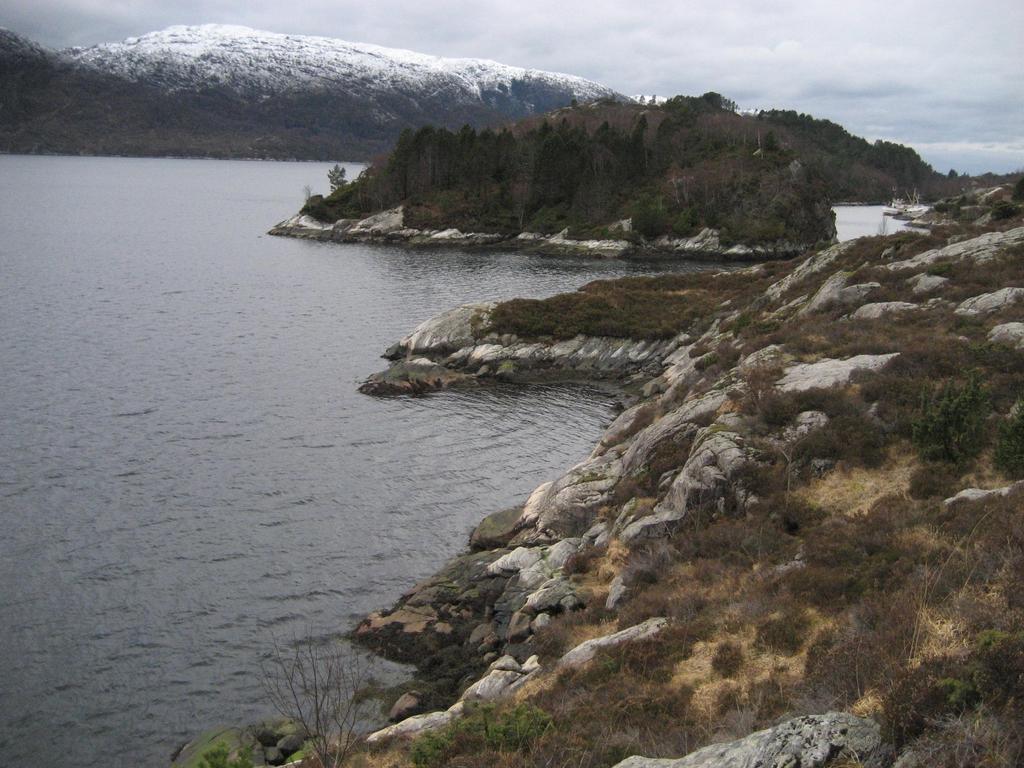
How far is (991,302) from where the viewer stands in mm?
27062

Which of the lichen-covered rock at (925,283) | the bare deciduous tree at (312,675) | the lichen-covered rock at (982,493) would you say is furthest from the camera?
the lichen-covered rock at (925,283)

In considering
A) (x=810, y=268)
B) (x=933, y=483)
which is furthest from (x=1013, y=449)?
(x=810, y=268)

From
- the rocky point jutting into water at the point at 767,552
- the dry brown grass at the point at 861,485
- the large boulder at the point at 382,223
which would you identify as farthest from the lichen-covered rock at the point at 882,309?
the large boulder at the point at 382,223

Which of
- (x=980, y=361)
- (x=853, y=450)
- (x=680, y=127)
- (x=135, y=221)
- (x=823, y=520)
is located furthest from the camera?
(x=680, y=127)

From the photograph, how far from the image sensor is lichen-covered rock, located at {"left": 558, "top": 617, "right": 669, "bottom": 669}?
607 inches

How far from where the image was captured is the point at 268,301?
76.6 m

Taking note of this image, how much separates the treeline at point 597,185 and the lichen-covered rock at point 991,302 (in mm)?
97448

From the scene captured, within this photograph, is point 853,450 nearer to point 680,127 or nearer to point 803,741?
point 803,741

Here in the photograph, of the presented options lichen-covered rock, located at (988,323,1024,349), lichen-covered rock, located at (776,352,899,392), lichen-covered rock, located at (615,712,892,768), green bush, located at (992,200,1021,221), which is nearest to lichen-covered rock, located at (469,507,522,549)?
lichen-covered rock, located at (776,352,899,392)

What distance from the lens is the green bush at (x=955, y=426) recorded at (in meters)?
17.8

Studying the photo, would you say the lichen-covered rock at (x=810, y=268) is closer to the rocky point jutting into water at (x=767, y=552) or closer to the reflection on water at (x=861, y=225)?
the rocky point jutting into water at (x=767, y=552)

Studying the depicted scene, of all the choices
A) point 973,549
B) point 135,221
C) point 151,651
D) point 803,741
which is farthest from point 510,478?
point 135,221

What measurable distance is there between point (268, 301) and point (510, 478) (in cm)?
4881

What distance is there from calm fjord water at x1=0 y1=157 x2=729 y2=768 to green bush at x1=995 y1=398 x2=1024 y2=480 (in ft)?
61.0
